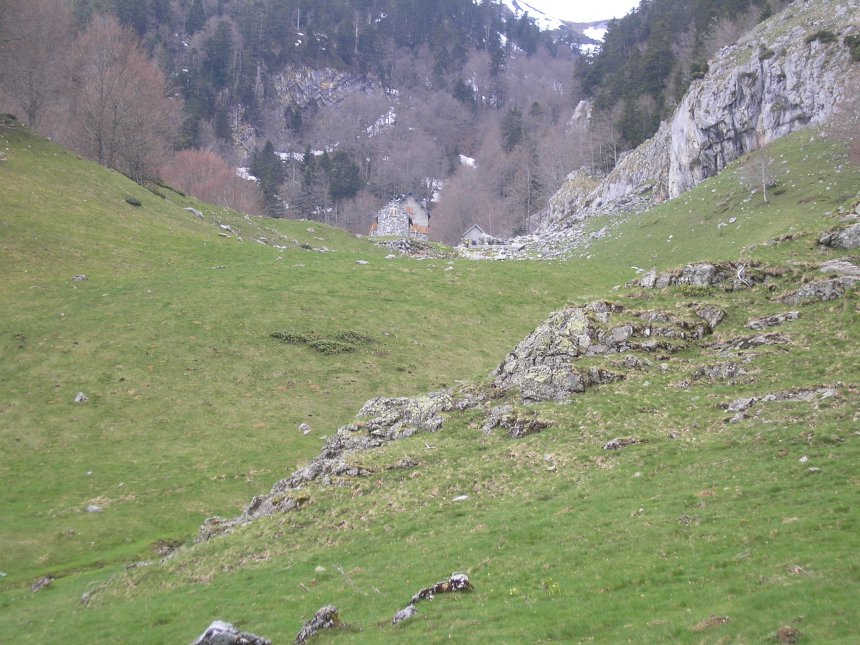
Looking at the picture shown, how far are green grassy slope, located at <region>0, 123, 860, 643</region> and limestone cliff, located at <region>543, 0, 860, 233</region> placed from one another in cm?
1548

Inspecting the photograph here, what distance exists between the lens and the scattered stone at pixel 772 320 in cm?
2483

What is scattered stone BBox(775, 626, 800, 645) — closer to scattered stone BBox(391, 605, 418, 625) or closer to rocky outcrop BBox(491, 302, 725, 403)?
scattered stone BBox(391, 605, 418, 625)

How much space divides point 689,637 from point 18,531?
88.4 feet

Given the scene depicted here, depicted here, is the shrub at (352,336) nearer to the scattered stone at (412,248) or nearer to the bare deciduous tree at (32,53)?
the scattered stone at (412,248)

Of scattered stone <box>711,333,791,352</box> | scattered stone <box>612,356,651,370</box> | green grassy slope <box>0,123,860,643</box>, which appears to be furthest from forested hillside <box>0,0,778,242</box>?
scattered stone <box>711,333,791,352</box>

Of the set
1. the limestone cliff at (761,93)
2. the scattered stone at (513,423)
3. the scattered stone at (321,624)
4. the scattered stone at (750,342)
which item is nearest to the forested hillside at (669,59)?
the limestone cliff at (761,93)

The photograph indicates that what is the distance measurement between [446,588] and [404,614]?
1.32 metres

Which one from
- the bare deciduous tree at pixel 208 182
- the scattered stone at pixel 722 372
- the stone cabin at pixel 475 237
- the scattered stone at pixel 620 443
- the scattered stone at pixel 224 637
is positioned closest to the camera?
the scattered stone at pixel 224 637

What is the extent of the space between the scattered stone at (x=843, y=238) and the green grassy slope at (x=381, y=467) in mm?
1018

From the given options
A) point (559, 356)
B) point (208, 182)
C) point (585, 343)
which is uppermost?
point (208, 182)

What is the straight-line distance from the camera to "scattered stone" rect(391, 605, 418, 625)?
13.8m

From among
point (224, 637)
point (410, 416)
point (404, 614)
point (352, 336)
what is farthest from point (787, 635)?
point (352, 336)

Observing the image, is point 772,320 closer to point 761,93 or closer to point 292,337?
point 292,337

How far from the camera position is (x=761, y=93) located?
72.5 metres
